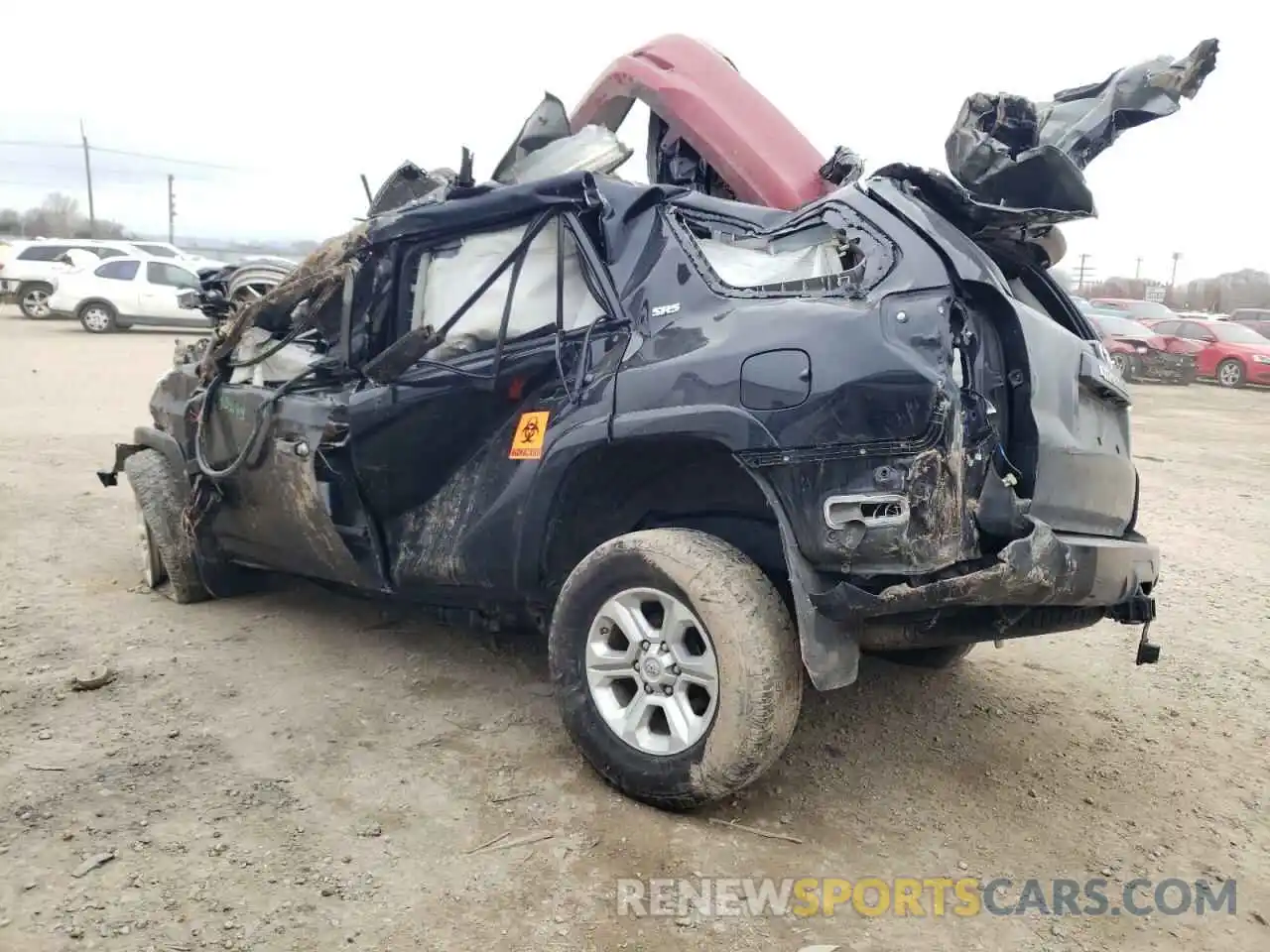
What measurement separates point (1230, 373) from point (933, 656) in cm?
1915

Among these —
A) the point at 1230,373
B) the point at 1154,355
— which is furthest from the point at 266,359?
the point at 1230,373

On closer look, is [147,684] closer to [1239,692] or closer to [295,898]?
[295,898]

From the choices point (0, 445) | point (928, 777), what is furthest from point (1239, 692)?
point (0, 445)

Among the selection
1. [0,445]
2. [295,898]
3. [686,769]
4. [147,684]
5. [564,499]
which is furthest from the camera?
[0,445]

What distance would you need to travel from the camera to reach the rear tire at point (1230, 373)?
20.0 meters

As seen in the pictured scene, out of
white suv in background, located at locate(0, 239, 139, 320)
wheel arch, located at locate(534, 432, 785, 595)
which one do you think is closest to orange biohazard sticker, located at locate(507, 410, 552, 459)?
wheel arch, located at locate(534, 432, 785, 595)

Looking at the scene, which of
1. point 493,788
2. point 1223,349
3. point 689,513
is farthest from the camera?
point 1223,349

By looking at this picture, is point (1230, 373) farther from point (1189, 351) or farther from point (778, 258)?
point (778, 258)

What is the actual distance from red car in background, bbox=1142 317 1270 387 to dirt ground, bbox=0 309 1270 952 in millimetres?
16943

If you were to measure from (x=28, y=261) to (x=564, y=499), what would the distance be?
25.8 meters

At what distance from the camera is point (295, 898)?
259 centimetres

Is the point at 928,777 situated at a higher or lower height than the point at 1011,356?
lower

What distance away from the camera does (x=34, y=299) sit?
24125 millimetres

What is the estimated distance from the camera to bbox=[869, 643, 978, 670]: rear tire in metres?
4.24
